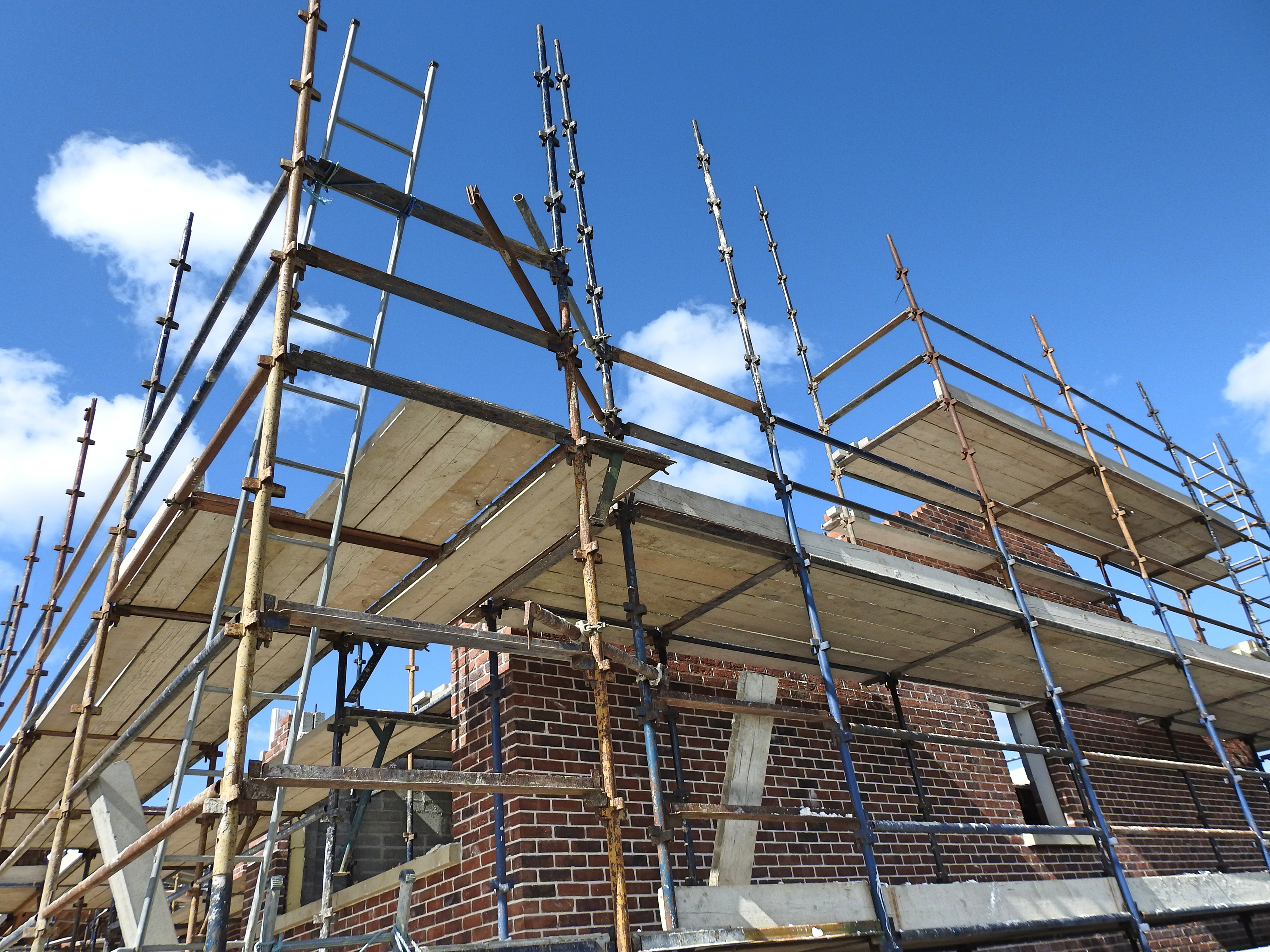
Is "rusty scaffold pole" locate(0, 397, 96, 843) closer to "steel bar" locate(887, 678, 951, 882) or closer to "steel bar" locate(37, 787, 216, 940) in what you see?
"steel bar" locate(37, 787, 216, 940)

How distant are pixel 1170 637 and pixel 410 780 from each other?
836 cm

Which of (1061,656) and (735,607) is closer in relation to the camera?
(735,607)

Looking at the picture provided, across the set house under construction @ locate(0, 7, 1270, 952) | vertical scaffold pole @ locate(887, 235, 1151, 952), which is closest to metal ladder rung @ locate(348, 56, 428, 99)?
house under construction @ locate(0, 7, 1270, 952)

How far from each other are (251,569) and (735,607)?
12.8ft

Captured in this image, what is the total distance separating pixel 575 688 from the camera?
6.57 m

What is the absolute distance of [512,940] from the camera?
348 centimetres

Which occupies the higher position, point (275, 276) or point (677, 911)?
point (275, 276)

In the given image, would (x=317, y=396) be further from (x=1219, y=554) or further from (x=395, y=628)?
(x=1219, y=554)

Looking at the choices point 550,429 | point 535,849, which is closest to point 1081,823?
point 535,849

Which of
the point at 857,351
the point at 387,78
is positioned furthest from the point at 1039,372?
the point at 387,78

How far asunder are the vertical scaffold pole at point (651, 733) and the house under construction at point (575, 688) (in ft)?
0.07

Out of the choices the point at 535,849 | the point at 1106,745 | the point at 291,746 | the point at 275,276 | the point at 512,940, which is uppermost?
the point at 275,276

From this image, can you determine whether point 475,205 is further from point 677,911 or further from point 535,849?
point 535,849

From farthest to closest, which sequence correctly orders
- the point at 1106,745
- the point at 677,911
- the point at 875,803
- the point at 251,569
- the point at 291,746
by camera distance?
the point at 1106,745
the point at 875,803
the point at 291,746
the point at 677,911
the point at 251,569
